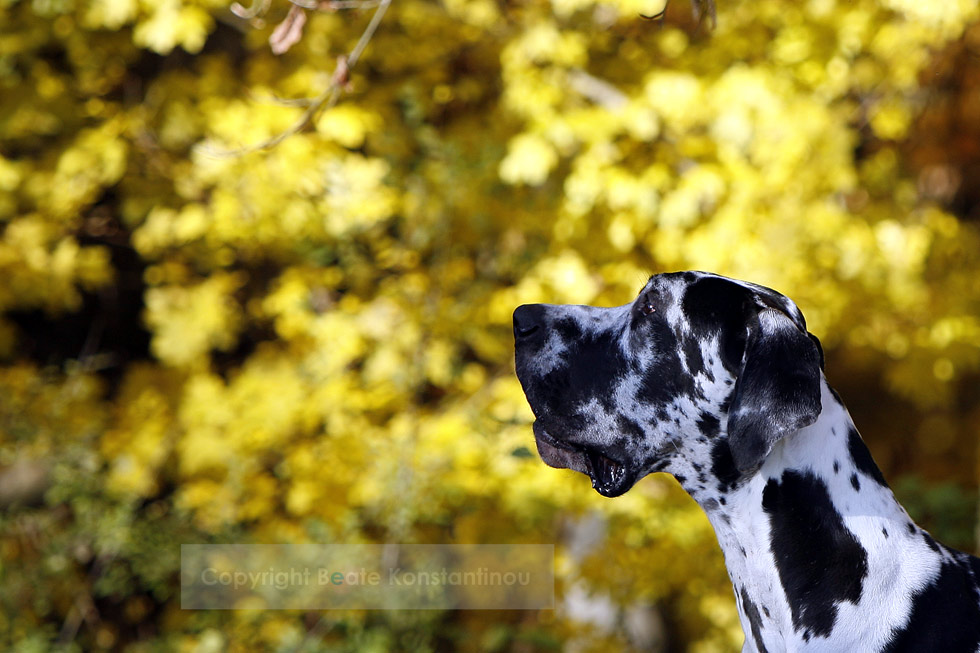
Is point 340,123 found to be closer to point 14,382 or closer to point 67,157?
point 67,157

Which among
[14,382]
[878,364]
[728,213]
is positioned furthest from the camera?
[878,364]

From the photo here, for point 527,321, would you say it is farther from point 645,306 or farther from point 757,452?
point 757,452

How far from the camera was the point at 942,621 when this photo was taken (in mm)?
2008

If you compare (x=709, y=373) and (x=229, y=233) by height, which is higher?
(x=709, y=373)

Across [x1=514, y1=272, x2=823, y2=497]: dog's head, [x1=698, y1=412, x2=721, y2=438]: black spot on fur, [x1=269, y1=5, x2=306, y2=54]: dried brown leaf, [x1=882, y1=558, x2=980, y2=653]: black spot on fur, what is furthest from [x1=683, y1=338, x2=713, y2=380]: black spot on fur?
[x1=269, y1=5, x2=306, y2=54]: dried brown leaf

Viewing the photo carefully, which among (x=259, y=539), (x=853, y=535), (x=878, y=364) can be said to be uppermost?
(x=853, y=535)

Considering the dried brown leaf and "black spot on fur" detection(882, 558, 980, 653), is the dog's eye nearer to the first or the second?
"black spot on fur" detection(882, 558, 980, 653)

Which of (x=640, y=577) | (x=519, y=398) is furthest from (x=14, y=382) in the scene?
(x=640, y=577)

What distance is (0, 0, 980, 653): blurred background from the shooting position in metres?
4.14

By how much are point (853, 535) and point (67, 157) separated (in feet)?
13.2

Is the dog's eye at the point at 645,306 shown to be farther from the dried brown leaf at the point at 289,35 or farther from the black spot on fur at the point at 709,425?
the dried brown leaf at the point at 289,35

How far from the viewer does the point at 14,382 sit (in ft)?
17.3

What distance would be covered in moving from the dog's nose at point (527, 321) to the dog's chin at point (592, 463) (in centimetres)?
24

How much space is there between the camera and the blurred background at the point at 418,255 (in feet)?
13.6
